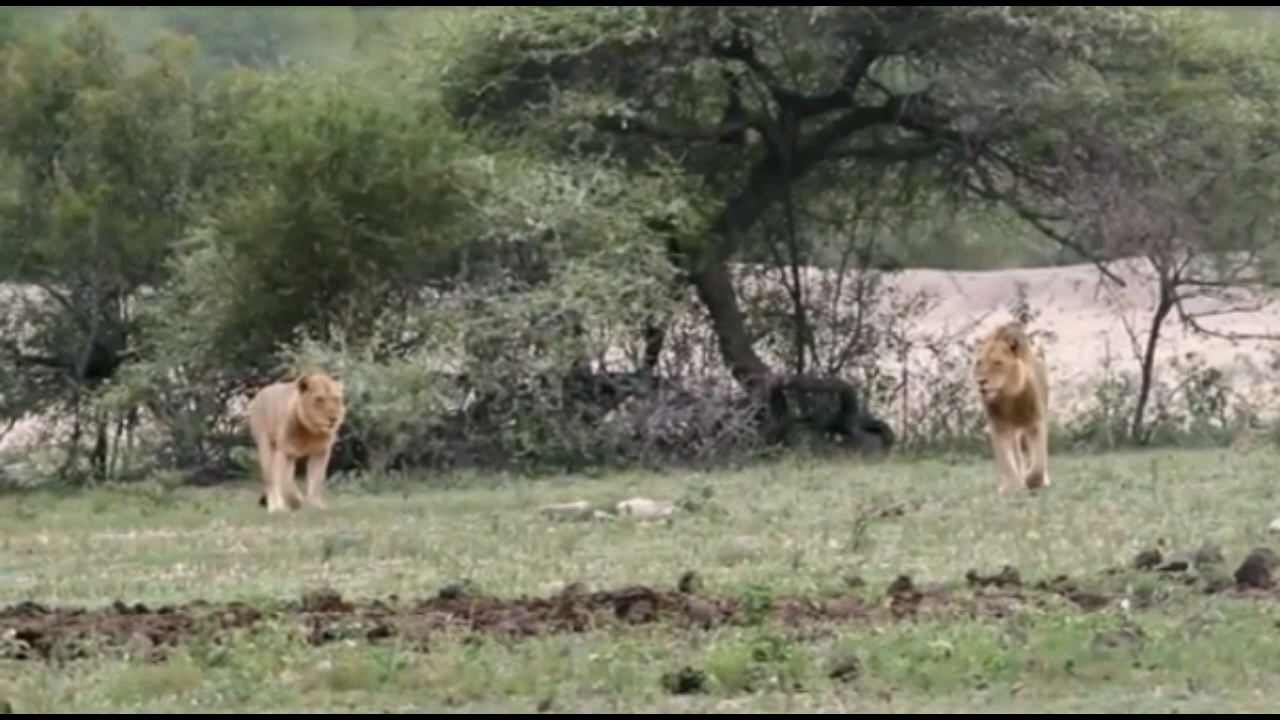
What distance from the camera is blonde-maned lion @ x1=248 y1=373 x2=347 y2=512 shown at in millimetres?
21641

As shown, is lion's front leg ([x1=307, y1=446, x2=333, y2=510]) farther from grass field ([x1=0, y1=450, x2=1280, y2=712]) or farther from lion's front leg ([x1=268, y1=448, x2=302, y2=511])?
grass field ([x1=0, y1=450, x2=1280, y2=712])

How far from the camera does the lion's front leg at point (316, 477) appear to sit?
2161 centimetres

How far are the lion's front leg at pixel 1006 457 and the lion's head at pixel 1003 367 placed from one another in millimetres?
256

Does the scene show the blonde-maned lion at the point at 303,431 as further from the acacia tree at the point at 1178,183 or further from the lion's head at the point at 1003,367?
the acacia tree at the point at 1178,183

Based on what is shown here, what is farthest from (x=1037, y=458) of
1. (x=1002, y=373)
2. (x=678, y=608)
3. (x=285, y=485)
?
(x=678, y=608)

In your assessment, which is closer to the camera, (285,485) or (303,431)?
(285,485)

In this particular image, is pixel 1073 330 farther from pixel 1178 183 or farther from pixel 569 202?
pixel 569 202

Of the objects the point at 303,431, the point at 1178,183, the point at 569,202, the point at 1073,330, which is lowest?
the point at 303,431

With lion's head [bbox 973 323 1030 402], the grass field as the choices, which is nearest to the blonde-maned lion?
the grass field

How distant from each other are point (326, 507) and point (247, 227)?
496 cm

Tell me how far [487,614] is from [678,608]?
79cm

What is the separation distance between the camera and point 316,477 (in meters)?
21.7

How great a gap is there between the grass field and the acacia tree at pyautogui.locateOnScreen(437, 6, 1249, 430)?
772 cm

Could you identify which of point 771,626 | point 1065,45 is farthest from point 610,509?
point 1065,45
